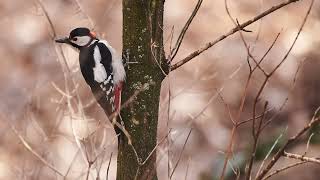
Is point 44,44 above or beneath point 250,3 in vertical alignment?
beneath

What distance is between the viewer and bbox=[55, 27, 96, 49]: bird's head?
167 inches

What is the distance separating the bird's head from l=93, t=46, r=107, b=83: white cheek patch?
0.30 ft

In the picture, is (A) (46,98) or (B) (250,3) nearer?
(A) (46,98)

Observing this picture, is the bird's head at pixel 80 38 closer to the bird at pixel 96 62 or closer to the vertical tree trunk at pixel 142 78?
the bird at pixel 96 62

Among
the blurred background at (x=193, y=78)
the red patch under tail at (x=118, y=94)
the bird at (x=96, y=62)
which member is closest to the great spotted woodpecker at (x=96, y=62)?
the bird at (x=96, y=62)

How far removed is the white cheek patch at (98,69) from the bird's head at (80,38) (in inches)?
3.6

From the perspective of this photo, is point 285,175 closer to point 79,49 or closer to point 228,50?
point 228,50

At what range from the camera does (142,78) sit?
3.09 metres

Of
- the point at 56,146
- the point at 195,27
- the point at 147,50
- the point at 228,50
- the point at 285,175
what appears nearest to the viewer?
the point at 147,50

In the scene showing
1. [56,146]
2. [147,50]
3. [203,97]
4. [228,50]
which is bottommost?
[56,146]

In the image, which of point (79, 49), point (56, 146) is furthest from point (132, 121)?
point (56, 146)

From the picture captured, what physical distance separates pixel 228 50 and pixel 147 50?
5945mm

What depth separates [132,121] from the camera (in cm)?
310

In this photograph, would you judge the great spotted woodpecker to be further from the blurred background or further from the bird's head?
the blurred background
